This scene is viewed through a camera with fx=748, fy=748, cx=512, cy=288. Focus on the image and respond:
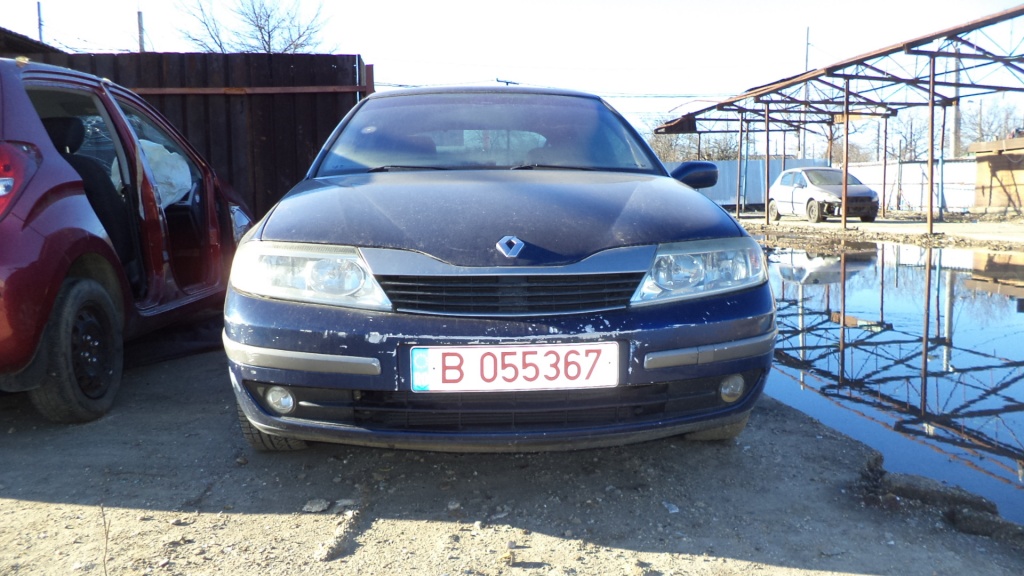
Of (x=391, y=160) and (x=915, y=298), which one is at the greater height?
(x=391, y=160)

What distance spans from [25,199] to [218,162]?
4265mm

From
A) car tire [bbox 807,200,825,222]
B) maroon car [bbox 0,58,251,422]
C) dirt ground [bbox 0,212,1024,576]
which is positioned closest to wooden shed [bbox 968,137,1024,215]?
car tire [bbox 807,200,825,222]

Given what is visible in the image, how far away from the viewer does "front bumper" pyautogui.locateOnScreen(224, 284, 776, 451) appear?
6.70 feet

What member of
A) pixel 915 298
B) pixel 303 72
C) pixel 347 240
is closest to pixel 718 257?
pixel 347 240

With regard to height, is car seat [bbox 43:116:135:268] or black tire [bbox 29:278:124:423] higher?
car seat [bbox 43:116:135:268]

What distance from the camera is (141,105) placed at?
159 inches

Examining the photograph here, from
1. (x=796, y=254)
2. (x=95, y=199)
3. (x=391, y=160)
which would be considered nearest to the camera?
(x=391, y=160)

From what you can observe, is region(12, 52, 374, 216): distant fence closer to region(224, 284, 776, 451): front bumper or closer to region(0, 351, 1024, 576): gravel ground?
region(0, 351, 1024, 576): gravel ground

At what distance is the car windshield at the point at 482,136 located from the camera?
310cm

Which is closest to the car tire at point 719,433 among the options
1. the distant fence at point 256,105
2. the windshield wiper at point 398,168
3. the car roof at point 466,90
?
the windshield wiper at point 398,168

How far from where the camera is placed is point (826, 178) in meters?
18.9

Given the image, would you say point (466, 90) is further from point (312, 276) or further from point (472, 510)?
point (472, 510)

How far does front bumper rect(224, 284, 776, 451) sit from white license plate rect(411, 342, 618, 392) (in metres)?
0.02

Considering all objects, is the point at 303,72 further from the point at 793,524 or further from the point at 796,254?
the point at 796,254
